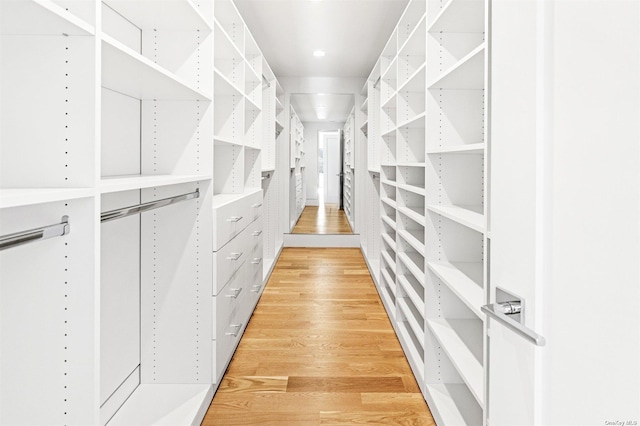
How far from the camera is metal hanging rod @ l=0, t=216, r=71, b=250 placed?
86 centimetres

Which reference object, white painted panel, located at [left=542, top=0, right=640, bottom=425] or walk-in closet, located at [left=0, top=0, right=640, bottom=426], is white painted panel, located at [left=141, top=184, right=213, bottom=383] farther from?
white painted panel, located at [left=542, top=0, right=640, bottom=425]

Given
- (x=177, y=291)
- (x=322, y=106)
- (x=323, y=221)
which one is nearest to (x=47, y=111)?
(x=177, y=291)

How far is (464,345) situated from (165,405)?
4.45 ft

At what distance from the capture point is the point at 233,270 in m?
2.63

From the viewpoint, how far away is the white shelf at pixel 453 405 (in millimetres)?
1888

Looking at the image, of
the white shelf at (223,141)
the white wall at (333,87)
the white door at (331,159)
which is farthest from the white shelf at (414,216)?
the white door at (331,159)

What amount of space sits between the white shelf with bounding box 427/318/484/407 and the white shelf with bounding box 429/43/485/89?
1.14 meters

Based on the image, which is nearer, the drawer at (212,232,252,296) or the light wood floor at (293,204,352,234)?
the drawer at (212,232,252,296)

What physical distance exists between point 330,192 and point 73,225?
8897 millimetres

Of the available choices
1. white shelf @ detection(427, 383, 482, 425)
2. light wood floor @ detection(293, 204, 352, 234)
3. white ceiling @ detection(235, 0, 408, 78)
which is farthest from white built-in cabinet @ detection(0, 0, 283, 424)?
light wood floor @ detection(293, 204, 352, 234)

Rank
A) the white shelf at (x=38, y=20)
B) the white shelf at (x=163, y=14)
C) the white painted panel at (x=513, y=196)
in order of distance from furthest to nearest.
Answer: the white shelf at (x=163, y=14)
the white shelf at (x=38, y=20)
the white painted panel at (x=513, y=196)

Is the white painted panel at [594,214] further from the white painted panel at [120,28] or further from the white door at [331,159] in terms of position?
the white door at [331,159]

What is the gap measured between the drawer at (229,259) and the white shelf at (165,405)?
476mm

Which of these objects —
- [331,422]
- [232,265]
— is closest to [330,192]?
[232,265]
